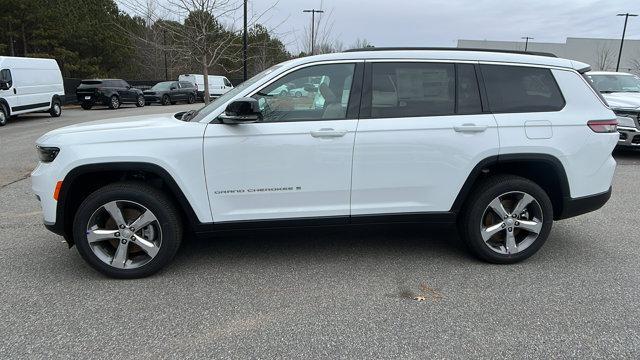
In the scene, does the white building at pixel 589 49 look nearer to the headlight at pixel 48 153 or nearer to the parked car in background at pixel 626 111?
the parked car in background at pixel 626 111

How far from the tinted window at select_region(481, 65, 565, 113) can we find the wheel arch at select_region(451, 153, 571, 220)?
1.35ft

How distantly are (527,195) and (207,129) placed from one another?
271 cm

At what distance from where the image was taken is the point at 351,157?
384 centimetres

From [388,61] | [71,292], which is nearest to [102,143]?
[71,292]

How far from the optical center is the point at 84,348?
9.66 ft

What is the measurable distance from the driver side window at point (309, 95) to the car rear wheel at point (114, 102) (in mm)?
24724

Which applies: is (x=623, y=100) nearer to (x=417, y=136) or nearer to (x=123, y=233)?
(x=417, y=136)

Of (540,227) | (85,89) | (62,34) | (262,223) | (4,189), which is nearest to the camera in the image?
(262,223)

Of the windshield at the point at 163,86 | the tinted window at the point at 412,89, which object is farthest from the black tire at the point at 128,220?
the windshield at the point at 163,86

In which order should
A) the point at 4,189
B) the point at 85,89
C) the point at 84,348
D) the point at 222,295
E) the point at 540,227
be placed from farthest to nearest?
the point at 85,89, the point at 4,189, the point at 540,227, the point at 222,295, the point at 84,348

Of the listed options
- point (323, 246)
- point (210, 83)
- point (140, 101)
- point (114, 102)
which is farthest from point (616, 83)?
point (210, 83)

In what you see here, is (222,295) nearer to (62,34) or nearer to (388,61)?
(388,61)

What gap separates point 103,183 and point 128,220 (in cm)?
42

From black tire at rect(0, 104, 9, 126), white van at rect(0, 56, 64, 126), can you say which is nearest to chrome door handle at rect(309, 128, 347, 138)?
white van at rect(0, 56, 64, 126)
